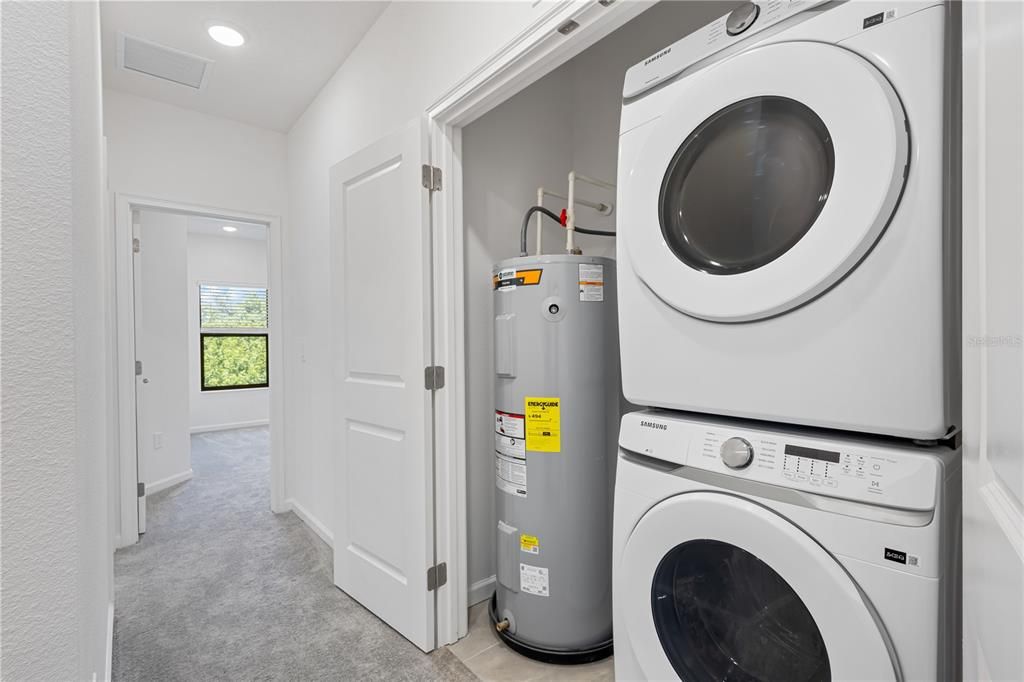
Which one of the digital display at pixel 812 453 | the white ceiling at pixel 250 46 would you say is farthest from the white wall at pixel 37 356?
the white ceiling at pixel 250 46

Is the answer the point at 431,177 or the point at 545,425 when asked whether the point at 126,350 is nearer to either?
the point at 431,177

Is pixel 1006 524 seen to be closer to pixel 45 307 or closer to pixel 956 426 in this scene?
pixel 956 426

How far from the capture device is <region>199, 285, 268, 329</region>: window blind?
6.60 meters

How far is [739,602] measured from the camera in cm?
103

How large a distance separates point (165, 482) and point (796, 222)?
4731mm

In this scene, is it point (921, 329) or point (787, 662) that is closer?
point (921, 329)

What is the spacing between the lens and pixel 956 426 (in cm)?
83

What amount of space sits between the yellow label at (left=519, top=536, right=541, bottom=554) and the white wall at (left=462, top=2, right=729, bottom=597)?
1.40 feet

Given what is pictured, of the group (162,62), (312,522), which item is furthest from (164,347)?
(162,62)

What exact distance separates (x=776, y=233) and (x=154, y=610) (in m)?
2.79

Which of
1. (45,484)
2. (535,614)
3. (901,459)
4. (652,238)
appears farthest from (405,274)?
(901,459)

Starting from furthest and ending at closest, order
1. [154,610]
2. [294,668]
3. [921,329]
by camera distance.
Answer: [154,610]
[294,668]
[921,329]

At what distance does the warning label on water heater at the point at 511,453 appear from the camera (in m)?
1.82

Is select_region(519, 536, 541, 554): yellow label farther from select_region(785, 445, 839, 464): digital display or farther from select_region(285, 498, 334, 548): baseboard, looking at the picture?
select_region(285, 498, 334, 548): baseboard
